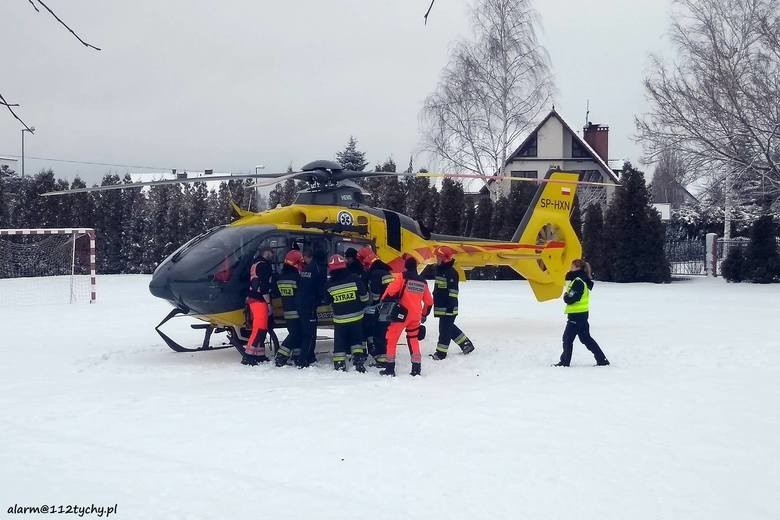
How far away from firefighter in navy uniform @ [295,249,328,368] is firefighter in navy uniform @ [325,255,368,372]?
14.7 inches

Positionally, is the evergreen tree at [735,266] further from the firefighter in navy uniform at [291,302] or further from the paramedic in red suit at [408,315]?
the firefighter in navy uniform at [291,302]

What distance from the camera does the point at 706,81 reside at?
24.4m

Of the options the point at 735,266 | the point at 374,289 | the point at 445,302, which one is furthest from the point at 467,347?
the point at 735,266

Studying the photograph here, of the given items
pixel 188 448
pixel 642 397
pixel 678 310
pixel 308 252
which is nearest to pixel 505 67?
pixel 678 310

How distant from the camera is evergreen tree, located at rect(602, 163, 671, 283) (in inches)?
1000

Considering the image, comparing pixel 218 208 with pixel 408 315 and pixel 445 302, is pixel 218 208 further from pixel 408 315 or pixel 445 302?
pixel 408 315

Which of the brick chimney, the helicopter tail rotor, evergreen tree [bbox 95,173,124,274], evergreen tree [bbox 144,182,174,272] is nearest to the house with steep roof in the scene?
the brick chimney

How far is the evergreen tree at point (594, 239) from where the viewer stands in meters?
26.5

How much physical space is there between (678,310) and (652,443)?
450 inches

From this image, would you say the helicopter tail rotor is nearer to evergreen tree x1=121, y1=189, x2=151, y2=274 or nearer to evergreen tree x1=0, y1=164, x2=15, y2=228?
evergreen tree x1=121, y1=189, x2=151, y2=274

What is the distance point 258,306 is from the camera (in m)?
9.77

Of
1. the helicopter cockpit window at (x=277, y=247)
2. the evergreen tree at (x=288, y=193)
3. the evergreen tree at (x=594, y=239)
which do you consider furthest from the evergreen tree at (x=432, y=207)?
the helicopter cockpit window at (x=277, y=247)

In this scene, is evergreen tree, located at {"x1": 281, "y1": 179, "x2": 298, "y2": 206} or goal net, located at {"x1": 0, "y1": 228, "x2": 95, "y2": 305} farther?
evergreen tree, located at {"x1": 281, "y1": 179, "x2": 298, "y2": 206}

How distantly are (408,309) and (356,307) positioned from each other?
2.19ft
